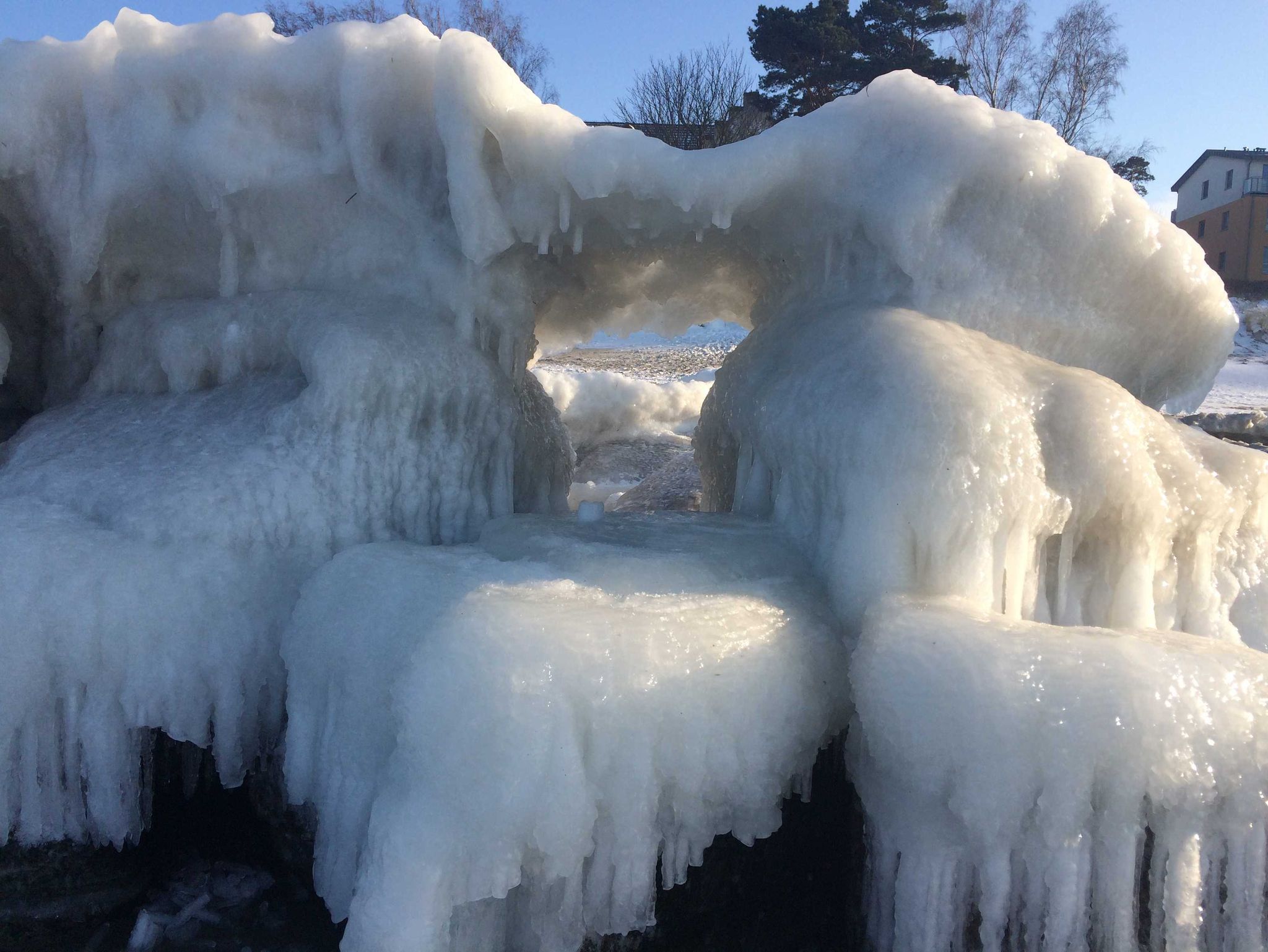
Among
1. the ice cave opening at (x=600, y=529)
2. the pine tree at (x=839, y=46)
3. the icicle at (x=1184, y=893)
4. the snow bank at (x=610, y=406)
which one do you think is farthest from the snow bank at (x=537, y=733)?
the pine tree at (x=839, y=46)

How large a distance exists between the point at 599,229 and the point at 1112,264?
5.55 ft

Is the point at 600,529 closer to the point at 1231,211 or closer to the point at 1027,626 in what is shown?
the point at 1027,626

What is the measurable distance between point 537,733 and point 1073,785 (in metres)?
1.05

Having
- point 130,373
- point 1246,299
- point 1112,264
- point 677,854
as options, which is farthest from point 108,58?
point 1246,299

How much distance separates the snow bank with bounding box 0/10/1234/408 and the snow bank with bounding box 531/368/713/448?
3.94 metres

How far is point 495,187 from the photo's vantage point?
114 inches

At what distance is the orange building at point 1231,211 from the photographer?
2402cm

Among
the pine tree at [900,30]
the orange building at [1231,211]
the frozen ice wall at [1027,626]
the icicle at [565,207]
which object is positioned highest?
the pine tree at [900,30]

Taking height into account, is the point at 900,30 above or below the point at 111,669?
above

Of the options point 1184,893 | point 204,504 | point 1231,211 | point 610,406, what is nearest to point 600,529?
point 204,504

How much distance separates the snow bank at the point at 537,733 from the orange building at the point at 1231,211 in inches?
1021

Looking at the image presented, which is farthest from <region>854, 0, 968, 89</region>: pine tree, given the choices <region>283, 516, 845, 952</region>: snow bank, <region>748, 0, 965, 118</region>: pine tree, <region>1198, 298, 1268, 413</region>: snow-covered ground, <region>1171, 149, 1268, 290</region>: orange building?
<region>283, 516, 845, 952</region>: snow bank

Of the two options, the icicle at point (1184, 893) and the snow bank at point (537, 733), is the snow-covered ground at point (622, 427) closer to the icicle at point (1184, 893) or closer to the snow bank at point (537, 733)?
the snow bank at point (537, 733)

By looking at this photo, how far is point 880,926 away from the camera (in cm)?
202
